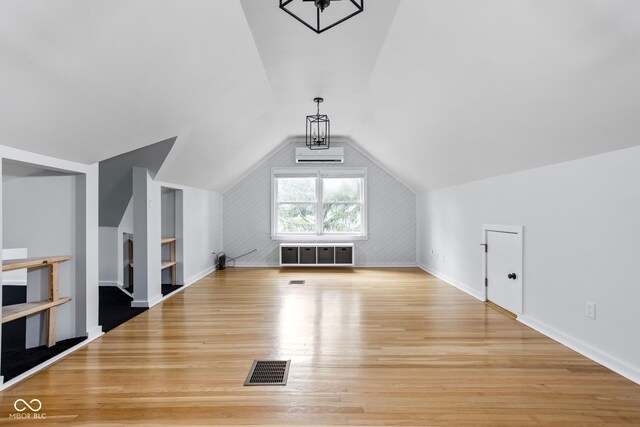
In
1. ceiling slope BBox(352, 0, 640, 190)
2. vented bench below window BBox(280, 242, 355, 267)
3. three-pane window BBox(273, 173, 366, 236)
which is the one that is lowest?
vented bench below window BBox(280, 242, 355, 267)

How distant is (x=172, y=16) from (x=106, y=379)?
2.55m

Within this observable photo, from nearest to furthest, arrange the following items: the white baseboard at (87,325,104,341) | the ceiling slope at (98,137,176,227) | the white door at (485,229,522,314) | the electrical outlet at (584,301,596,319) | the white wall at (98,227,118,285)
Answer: the electrical outlet at (584,301,596,319)
the white baseboard at (87,325,104,341)
the white door at (485,229,522,314)
the ceiling slope at (98,137,176,227)
the white wall at (98,227,118,285)

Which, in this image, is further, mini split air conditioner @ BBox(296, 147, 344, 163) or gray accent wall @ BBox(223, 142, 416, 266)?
gray accent wall @ BBox(223, 142, 416, 266)

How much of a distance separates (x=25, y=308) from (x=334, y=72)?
3664 millimetres

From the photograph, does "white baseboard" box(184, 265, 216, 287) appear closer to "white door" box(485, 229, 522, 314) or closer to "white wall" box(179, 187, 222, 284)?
"white wall" box(179, 187, 222, 284)

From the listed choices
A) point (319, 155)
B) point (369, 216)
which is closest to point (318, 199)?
point (319, 155)

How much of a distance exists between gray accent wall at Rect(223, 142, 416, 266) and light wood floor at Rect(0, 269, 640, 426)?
350 centimetres

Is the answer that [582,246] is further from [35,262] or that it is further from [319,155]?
[319,155]

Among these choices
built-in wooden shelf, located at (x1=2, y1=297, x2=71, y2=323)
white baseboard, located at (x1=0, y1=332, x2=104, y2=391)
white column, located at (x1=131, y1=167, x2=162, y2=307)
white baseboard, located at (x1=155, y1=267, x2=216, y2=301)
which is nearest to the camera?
white baseboard, located at (x1=0, y1=332, x2=104, y2=391)

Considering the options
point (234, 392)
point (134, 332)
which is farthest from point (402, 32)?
point (134, 332)

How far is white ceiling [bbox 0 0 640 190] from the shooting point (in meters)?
1.92

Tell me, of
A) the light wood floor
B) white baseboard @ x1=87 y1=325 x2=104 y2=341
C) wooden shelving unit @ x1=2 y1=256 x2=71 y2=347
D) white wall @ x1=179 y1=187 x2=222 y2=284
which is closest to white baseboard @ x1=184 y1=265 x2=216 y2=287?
white wall @ x1=179 y1=187 x2=222 y2=284

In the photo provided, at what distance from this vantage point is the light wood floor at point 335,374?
81.1 inches

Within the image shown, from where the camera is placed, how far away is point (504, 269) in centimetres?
414
